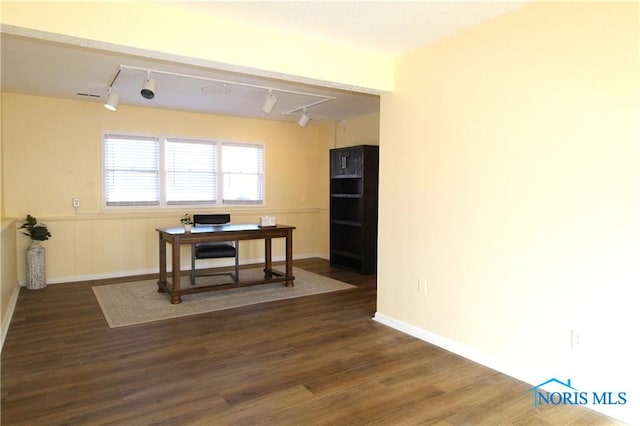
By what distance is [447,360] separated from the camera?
9.71 ft

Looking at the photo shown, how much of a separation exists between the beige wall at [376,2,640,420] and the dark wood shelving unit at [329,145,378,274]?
236cm

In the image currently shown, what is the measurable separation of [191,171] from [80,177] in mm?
1507

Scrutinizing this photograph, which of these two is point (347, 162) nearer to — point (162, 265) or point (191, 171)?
point (191, 171)

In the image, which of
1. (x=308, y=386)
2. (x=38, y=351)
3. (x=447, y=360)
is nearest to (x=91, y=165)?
(x=38, y=351)

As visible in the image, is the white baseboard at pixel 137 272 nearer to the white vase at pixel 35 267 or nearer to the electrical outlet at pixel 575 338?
the white vase at pixel 35 267

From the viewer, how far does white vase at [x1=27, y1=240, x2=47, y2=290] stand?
4.97 metres

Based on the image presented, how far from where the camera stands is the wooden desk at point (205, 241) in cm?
440

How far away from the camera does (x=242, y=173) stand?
6.80 meters

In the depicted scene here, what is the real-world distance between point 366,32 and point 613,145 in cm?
179

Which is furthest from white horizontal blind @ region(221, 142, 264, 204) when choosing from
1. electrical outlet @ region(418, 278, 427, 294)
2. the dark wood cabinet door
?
electrical outlet @ region(418, 278, 427, 294)

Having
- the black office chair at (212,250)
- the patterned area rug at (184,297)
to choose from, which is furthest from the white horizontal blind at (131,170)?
the patterned area rug at (184,297)

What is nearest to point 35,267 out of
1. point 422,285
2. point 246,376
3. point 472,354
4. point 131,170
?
point 131,170

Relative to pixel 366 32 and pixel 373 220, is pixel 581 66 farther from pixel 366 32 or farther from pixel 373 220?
pixel 373 220

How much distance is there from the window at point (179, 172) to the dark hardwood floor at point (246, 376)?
7.65 feet
